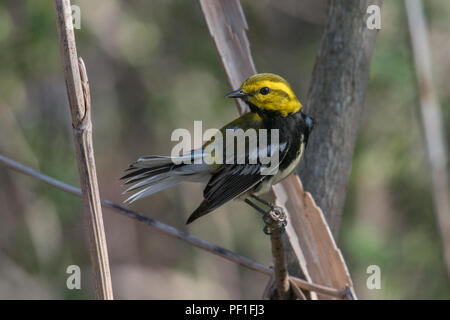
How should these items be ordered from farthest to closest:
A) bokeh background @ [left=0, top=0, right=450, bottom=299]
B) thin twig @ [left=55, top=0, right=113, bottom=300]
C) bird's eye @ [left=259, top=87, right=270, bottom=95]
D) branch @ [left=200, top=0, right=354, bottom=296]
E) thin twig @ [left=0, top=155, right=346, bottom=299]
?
bokeh background @ [left=0, top=0, right=450, bottom=299], bird's eye @ [left=259, top=87, right=270, bottom=95], branch @ [left=200, top=0, right=354, bottom=296], thin twig @ [left=0, top=155, right=346, bottom=299], thin twig @ [left=55, top=0, right=113, bottom=300]

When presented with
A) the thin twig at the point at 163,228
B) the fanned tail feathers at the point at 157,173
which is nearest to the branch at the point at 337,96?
the thin twig at the point at 163,228

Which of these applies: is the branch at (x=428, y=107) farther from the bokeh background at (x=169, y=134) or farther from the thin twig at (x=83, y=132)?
the thin twig at (x=83, y=132)

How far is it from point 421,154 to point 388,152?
23cm

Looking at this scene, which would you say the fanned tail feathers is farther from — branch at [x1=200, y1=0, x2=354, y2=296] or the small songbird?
branch at [x1=200, y1=0, x2=354, y2=296]

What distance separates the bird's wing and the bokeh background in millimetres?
1437

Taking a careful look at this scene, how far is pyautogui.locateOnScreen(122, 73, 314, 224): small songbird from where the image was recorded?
248 centimetres

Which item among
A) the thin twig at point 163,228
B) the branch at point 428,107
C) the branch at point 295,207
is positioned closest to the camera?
the thin twig at point 163,228

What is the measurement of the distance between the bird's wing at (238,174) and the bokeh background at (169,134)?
144 cm

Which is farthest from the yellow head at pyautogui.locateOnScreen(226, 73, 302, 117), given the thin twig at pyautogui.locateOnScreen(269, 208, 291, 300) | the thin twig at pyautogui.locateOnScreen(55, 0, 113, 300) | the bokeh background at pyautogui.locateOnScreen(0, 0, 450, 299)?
the bokeh background at pyautogui.locateOnScreen(0, 0, 450, 299)

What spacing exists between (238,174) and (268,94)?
40 cm

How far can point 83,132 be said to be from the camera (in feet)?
5.50

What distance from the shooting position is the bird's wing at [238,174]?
8.24ft

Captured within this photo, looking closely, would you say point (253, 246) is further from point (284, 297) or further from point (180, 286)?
point (284, 297)
